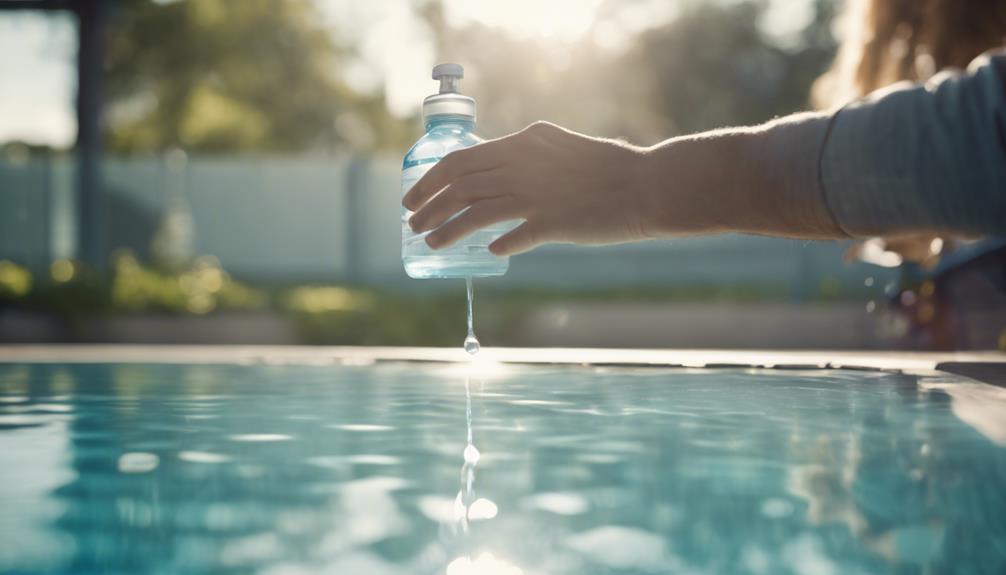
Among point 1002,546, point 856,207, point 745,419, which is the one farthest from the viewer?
point 745,419

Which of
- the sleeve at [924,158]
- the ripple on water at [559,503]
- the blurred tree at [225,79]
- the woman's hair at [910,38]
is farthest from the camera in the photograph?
the blurred tree at [225,79]

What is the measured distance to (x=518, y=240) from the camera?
1.81 metres

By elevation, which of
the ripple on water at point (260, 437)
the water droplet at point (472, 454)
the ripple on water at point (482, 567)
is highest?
the ripple on water at point (260, 437)

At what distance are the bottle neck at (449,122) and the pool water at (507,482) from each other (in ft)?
2.81

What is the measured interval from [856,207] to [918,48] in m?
2.54

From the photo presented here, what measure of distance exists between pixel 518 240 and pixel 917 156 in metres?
0.69

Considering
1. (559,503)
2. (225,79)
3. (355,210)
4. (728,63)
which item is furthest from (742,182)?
(225,79)

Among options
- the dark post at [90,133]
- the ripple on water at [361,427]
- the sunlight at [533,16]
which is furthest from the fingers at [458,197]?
the sunlight at [533,16]

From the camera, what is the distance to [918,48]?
12.0 feet

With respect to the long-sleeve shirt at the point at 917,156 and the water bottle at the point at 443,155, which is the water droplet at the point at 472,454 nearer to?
the water bottle at the point at 443,155

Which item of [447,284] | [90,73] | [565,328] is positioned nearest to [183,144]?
[90,73]

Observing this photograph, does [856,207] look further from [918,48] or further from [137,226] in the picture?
[137,226]

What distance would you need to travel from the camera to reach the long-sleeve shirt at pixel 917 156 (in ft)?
4.21

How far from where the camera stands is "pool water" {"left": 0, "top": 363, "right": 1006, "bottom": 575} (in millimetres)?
1670
